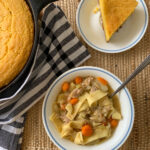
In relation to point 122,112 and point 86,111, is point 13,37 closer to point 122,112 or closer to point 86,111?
point 86,111

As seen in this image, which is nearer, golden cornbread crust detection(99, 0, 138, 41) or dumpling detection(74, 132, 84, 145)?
dumpling detection(74, 132, 84, 145)

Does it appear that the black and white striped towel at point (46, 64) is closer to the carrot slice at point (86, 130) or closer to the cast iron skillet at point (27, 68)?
the cast iron skillet at point (27, 68)

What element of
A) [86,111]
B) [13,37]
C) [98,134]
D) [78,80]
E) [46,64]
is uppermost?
[13,37]

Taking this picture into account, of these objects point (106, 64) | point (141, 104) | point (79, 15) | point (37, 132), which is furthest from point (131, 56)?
point (37, 132)

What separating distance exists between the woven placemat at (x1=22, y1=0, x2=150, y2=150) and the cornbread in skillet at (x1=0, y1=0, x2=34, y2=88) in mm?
416

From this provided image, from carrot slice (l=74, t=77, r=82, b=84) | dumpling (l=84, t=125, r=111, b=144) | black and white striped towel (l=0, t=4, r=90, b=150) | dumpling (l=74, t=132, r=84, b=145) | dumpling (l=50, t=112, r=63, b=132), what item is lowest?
dumpling (l=84, t=125, r=111, b=144)

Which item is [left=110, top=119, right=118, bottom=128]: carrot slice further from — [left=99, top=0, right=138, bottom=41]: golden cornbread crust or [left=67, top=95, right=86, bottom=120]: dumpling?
[left=99, top=0, right=138, bottom=41]: golden cornbread crust

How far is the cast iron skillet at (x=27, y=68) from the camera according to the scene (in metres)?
1.17

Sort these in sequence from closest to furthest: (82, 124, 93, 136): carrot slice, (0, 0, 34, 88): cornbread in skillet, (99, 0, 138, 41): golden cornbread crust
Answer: (0, 0, 34, 88): cornbread in skillet, (82, 124, 93, 136): carrot slice, (99, 0, 138, 41): golden cornbread crust

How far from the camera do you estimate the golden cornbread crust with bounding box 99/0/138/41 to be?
1501mm

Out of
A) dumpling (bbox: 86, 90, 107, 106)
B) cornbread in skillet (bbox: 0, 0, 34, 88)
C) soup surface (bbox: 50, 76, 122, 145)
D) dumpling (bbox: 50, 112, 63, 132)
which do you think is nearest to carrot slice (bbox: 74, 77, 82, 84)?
soup surface (bbox: 50, 76, 122, 145)

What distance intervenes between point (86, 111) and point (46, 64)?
340 millimetres

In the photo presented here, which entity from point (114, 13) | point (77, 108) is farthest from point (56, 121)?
point (114, 13)

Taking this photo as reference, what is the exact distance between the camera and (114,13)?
151 centimetres
